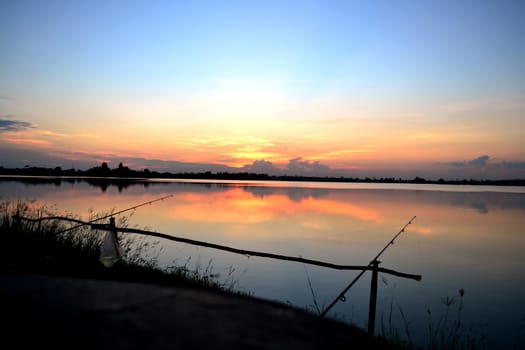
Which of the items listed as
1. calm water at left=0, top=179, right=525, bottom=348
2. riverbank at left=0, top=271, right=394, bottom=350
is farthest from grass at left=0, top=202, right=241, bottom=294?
riverbank at left=0, top=271, right=394, bottom=350

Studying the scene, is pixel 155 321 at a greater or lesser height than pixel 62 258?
greater

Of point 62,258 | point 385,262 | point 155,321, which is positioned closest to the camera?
point 155,321

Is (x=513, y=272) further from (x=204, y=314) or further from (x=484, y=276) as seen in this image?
(x=204, y=314)

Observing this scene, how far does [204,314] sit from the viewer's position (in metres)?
2.35

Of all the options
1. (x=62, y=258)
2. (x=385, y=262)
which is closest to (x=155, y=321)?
(x=62, y=258)

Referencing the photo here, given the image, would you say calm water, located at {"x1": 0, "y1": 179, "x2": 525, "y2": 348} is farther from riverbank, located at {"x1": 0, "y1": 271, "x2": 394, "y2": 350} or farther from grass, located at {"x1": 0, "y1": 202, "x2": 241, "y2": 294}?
riverbank, located at {"x1": 0, "y1": 271, "x2": 394, "y2": 350}

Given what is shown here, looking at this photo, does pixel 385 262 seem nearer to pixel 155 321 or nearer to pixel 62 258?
pixel 62 258

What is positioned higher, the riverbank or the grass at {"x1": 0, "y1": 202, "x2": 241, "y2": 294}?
the riverbank

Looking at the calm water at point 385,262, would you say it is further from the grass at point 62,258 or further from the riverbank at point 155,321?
the riverbank at point 155,321

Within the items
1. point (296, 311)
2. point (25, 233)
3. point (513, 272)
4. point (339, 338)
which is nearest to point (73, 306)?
point (296, 311)

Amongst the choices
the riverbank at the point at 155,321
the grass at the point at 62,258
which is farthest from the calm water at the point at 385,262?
the riverbank at the point at 155,321

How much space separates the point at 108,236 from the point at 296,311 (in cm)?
479

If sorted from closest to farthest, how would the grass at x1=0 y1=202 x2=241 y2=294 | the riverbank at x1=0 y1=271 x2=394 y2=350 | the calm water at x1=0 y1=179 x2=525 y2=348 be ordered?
the riverbank at x1=0 y1=271 x2=394 y2=350 → the grass at x1=0 y1=202 x2=241 y2=294 → the calm water at x1=0 y1=179 x2=525 y2=348

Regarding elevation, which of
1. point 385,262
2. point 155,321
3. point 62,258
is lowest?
point 385,262
